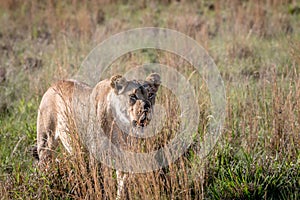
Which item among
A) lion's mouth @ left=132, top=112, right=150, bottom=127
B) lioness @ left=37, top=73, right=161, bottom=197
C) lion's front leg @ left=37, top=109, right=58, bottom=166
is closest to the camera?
lion's mouth @ left=132, top=112, right=150, bottom=127

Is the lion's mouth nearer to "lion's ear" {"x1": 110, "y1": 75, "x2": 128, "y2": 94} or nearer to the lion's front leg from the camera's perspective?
"lion's ear" {"x1": 110, "y1": 75, "x2": 128, "y2": 94}

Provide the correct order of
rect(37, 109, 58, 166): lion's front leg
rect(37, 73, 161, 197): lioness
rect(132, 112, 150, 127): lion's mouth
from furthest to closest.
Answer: rect(37, 109, 58, 166): lion's front leg → rect(37, 73, 161, 197): lioness → rect(132, 112, 150, 127): lion's mouth

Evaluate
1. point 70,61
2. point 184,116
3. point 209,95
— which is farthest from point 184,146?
point 70,61

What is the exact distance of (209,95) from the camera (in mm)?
5191

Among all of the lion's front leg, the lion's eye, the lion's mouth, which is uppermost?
the lion's eye

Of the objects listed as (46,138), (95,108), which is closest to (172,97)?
(95,108)

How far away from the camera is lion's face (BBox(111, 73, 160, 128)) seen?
387 centimetres

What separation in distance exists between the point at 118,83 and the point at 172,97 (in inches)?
33.0

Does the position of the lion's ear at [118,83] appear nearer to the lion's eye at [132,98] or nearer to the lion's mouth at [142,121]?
the lion's eye at [132,98]

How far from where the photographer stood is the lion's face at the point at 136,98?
3.87 meters

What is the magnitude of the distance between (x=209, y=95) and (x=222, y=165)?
3.58ft

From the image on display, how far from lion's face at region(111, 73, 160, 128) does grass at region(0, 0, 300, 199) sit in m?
0.25

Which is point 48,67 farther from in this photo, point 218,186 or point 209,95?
point 218,186

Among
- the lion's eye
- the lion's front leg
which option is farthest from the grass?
the lion's eye
